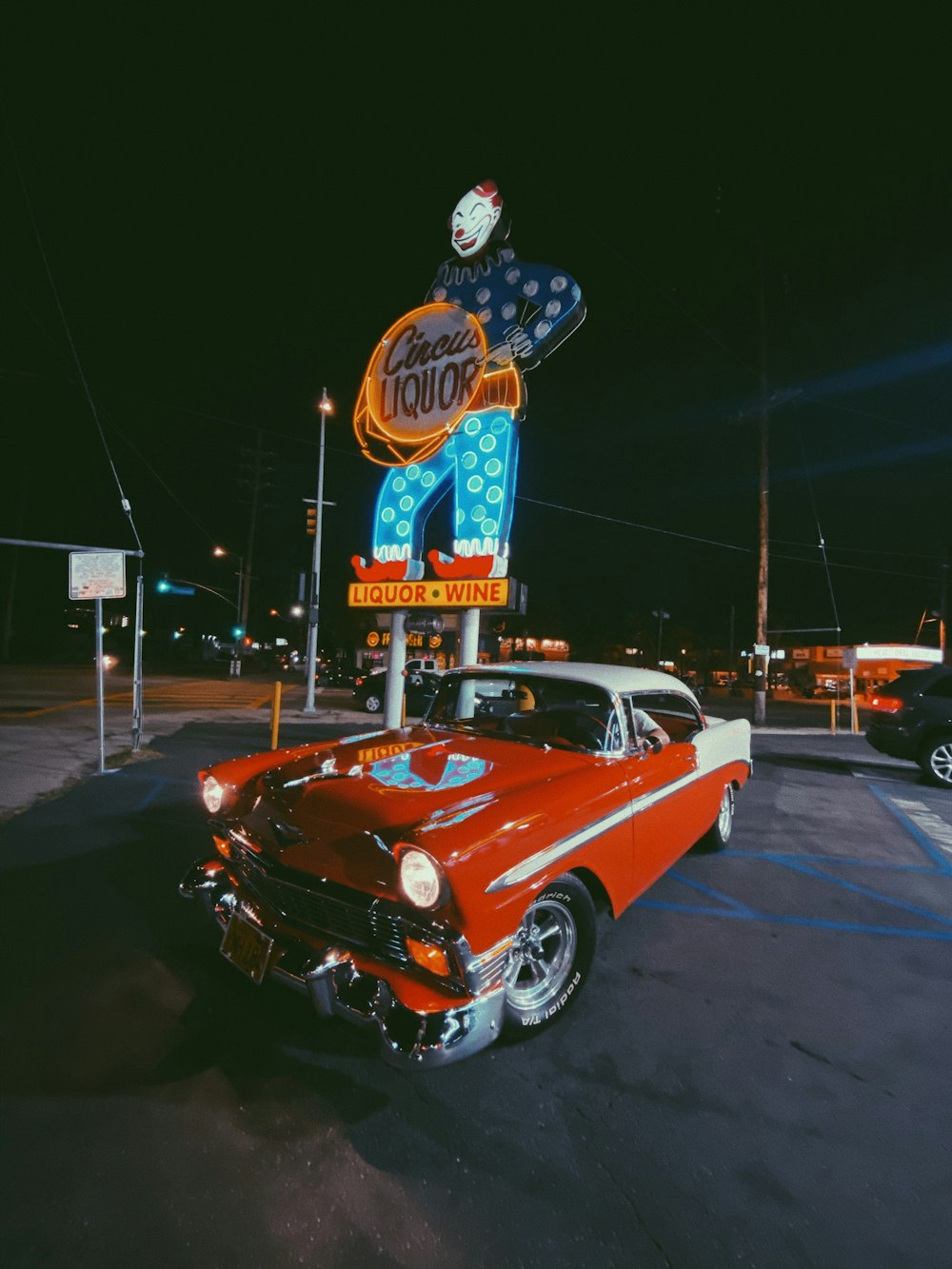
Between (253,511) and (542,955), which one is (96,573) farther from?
(253,511)

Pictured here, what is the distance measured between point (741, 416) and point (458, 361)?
12186mm

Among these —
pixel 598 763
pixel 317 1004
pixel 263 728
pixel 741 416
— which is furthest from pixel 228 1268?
pixel 741 416

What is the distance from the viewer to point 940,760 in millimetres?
8477

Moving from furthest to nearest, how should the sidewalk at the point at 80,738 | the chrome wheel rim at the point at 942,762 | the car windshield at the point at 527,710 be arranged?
the chrome wheel rim at the point at 942,762, the sidewalk at the point at 80,738, the car windshield at the point at 527,710

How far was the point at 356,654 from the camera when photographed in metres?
36.1

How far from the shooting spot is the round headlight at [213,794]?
3.09 m

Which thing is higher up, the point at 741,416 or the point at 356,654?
the point at 741,416

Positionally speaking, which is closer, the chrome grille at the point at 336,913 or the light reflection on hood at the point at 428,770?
the chrome grille at the point at 336,913

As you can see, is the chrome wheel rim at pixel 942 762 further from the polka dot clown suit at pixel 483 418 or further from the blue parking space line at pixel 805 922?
the polka dot clown suit at pixel 483 418

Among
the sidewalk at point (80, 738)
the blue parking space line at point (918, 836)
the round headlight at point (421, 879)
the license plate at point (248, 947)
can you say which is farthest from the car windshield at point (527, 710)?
the sidewalk at point (80, 738)

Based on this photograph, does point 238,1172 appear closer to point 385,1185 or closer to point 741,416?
point 385,1185

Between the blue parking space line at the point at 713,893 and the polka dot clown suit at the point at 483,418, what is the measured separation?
6.66 m

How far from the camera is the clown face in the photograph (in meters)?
11.4

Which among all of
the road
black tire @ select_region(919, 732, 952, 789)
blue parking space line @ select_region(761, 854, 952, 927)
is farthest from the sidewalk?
black tire @ select_region(919, 732, 952, 789)
